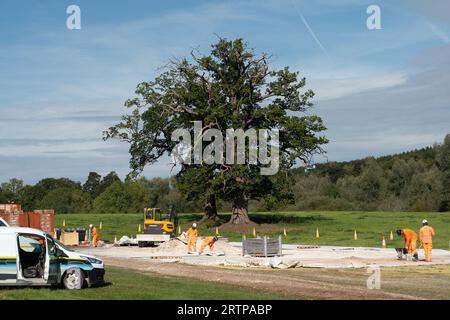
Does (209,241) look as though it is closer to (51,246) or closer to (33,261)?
(51,246)

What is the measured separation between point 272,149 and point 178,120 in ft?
35.2

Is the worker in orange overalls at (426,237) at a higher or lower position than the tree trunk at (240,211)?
lower

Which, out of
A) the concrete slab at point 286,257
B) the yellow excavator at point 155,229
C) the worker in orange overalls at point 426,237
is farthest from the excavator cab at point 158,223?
the worker in orange overalls at point 426,237

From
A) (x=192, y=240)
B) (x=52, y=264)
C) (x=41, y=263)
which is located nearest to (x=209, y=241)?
(x=192, y=240)

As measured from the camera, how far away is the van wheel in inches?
805

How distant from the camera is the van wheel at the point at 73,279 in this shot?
20.5 meters

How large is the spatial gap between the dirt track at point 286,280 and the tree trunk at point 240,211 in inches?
1336

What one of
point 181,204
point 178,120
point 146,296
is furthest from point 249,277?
A: point 181,204

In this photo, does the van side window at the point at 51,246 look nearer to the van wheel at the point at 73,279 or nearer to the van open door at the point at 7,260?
the van wheel at the point at 73,279

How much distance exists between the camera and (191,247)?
130ft

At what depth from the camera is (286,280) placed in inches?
934

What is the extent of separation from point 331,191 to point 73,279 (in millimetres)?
107013

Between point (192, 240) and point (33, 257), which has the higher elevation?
point (33, 257)

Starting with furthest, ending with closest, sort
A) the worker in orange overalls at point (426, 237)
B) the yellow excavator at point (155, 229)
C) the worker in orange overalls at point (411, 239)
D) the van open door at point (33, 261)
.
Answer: the yellow excavator at point (155, 229), the worker in orange overalls at point (411, 239), the worker in orange overalls at point (426, 237), the van open door at point (33, 261)
